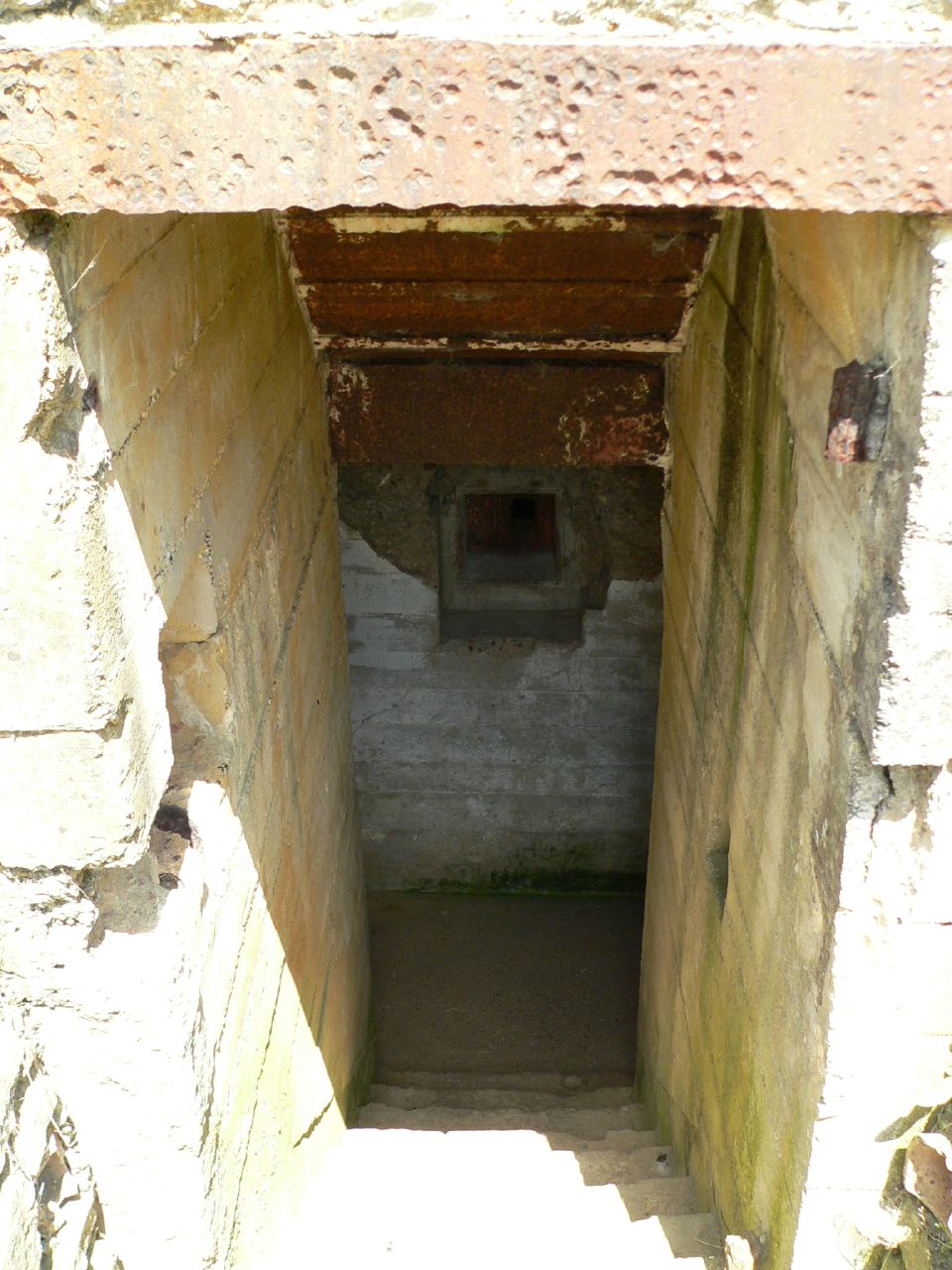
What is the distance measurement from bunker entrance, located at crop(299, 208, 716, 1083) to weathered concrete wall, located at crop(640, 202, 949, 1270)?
679 millimetres

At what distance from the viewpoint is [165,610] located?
8.00 feet

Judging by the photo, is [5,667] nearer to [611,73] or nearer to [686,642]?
[611,73]

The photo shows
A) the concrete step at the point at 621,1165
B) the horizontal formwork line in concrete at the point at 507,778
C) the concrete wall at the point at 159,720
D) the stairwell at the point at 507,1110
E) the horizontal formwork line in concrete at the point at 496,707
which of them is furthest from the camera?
the horizontal formwork line in concrete at the point at 507,778

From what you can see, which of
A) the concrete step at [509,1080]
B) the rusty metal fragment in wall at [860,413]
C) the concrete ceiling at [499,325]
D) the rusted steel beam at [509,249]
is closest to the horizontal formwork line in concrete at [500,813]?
the concrete step at [509,1080]

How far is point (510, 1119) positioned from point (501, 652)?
274 cm

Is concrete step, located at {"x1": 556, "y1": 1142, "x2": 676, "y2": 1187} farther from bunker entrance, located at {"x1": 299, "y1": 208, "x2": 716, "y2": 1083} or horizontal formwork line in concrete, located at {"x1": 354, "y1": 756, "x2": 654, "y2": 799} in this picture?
horizontal formwork line in concrete, located at {"x1": 354, "y1": 756, "x2": 654, "y2": 799}

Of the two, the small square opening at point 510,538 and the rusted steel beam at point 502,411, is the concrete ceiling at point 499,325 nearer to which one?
the rusted steel beam at point 502,411

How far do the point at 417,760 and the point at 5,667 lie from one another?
5269 mm

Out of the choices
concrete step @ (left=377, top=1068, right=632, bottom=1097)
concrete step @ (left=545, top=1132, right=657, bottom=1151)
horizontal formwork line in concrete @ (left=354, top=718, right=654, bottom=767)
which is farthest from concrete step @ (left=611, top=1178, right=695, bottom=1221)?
horizontal formwork line in concrete @ (left=354, top=718, right=654, bottom=767)

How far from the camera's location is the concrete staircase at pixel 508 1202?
3.61 metres

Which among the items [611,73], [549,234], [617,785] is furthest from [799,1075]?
[617,785]

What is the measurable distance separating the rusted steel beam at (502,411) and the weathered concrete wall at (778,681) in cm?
32

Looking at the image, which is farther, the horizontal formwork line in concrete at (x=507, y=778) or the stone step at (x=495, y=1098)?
the horizontal formwork line in concrete at (x=507, y=778)

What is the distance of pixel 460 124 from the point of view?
1.65 metres
